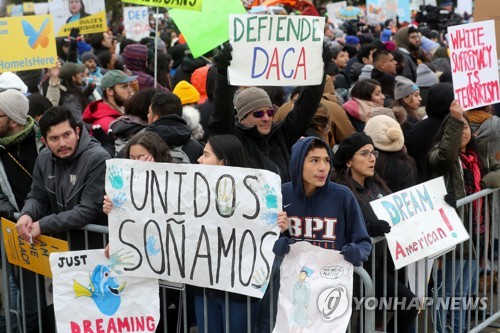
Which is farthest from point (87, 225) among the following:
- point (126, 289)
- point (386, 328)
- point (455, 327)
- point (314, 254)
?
point (455, 327)

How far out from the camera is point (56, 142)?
17.9 ft

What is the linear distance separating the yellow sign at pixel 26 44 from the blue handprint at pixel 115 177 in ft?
12.1

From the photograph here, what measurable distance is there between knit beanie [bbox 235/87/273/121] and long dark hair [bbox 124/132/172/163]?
0.72 m

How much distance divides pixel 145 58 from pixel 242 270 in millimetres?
7494

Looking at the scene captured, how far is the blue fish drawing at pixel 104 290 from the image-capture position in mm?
5188

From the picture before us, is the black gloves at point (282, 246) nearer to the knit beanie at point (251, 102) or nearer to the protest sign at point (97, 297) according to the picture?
the protest sign at point (97, 297)

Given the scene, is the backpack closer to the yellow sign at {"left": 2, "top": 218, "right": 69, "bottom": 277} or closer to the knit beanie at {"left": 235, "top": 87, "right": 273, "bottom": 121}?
the knit beanie at {"left": 235, "top": 87, "right": 273, "bottom": 121}

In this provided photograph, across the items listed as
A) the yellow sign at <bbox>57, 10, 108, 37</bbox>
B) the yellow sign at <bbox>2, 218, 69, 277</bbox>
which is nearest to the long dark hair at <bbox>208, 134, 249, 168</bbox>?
the yellow sign at <bbox>2, 218, 69, 277</bbox>

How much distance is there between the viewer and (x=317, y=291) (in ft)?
15.0

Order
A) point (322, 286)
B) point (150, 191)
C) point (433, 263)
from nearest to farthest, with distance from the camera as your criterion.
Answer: point (322, 286), point (150, 191), point (433, 263)

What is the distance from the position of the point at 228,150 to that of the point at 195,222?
456 mm

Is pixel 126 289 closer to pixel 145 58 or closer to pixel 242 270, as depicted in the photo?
pixel 242 270

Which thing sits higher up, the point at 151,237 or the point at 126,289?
the point at 151,237

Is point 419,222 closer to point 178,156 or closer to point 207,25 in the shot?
point 178,156
